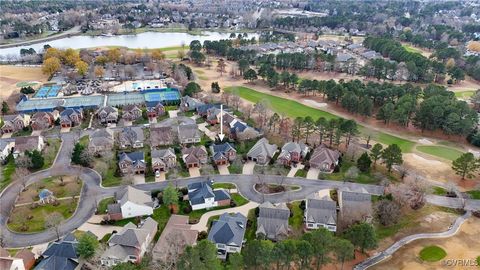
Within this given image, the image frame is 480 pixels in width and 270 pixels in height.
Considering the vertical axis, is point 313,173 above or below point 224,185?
above

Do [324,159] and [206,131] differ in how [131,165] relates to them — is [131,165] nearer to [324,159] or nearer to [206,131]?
[206,131]

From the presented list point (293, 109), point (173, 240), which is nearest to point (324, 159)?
point (293, 109)

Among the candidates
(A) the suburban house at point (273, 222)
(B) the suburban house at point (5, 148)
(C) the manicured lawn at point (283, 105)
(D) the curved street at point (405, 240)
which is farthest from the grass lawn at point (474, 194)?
(B) the suburban house at point (5, 148)

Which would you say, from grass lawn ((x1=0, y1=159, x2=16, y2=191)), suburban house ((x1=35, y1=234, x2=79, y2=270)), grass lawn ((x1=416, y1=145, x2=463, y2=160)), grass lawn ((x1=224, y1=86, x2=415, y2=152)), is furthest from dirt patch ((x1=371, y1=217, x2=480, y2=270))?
grass lawn ((x1=0, y1=159, x2=16, y2=191))

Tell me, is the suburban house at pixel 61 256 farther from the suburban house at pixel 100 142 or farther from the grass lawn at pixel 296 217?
the grass lawn at pixel 296 217

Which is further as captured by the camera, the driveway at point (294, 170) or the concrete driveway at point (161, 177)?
the driveway at point (294, 170)

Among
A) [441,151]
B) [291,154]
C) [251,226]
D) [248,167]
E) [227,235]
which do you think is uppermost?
[291,154]

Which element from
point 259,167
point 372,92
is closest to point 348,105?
point 372,92
